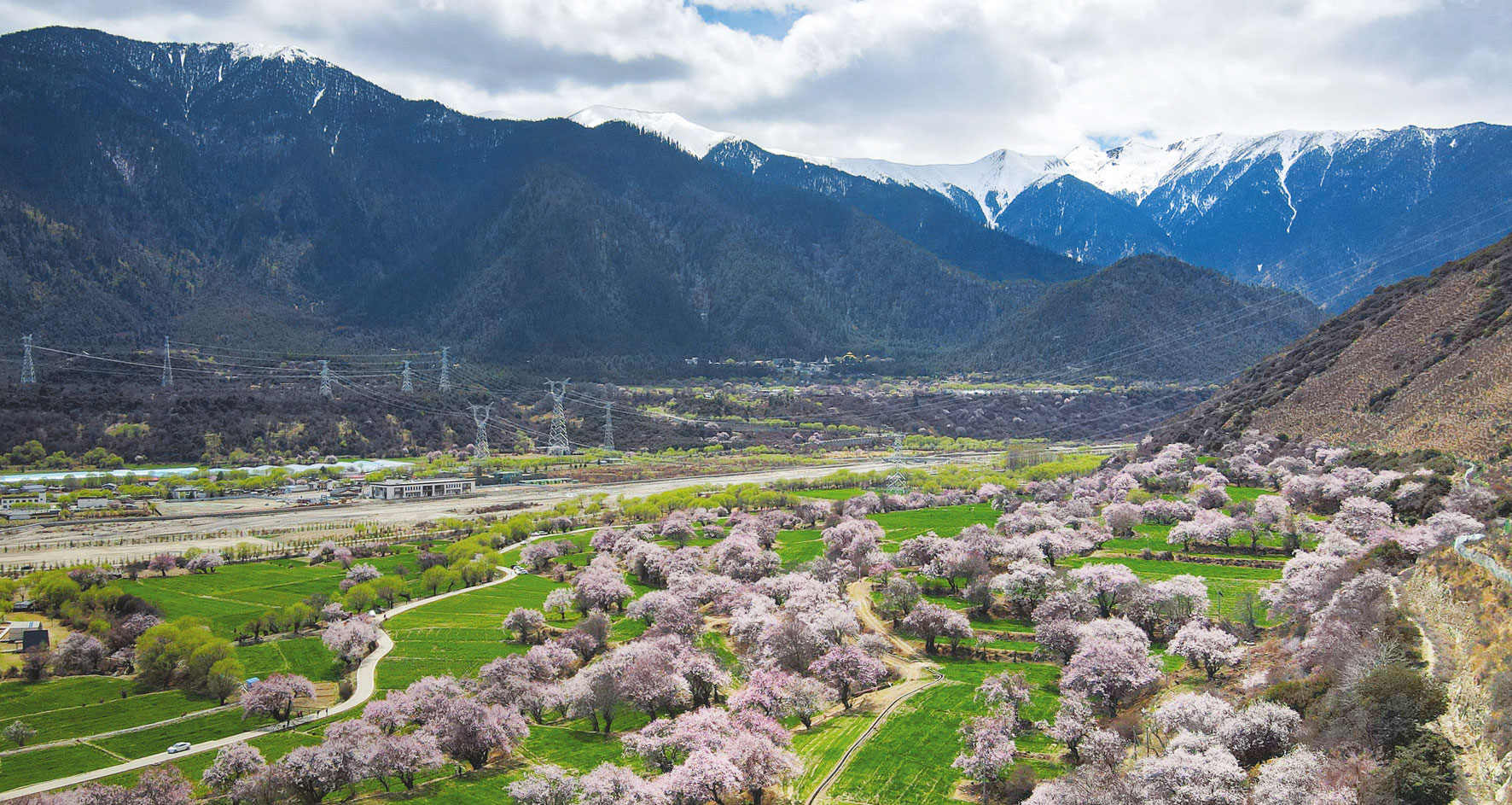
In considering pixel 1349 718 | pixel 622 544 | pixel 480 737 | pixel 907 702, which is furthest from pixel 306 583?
pixel 1349 718

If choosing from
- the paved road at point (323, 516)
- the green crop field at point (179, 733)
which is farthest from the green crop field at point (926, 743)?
the paved road at point (323, 516)

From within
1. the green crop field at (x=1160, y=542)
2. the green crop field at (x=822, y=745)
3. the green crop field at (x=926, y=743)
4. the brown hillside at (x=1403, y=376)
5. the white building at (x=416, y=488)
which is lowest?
the white building at (x=416, y=488)

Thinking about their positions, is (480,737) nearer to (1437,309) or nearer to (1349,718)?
(1349,718)

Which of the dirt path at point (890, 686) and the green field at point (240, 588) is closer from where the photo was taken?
the dirt path at point (890, 686)

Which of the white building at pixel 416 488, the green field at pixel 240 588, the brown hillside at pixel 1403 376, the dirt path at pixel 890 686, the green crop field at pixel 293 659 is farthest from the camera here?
the white building at pixel 416 488

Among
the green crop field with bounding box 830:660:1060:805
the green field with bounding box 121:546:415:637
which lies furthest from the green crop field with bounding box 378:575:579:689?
the green crop field with bounding box 830:660:1060:805

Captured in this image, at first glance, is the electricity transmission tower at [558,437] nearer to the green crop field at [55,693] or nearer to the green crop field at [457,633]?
the green crop field at [457,633]

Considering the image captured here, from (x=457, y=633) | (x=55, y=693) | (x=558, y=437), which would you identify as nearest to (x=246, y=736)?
(x=55, y=693)

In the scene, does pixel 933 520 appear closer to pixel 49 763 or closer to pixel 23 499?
pixel 49 763
